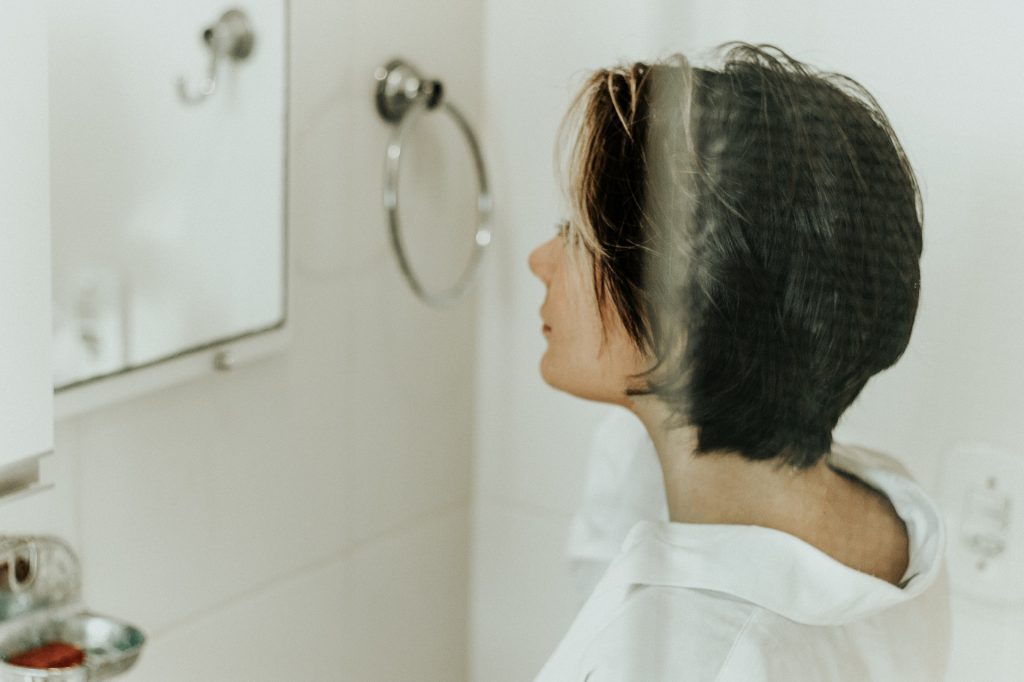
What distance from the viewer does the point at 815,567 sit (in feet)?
2.08

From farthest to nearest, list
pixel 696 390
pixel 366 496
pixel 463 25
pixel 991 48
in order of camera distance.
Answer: pixel 366 496, pixel 463 25, pixel 696 390, pixel 991 48

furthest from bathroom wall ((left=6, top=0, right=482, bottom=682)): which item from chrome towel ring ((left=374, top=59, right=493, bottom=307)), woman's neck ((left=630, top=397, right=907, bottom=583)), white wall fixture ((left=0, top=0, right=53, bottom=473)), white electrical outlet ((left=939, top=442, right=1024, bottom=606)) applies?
white electrical outlet ((left=939, top=442, right=1024, bottom=606))

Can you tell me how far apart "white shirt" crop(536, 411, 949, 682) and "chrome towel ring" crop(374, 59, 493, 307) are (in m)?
0.28

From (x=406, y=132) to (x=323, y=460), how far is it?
0.87 feet

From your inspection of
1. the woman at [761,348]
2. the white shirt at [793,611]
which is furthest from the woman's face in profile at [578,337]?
the white shirt at [793,611]

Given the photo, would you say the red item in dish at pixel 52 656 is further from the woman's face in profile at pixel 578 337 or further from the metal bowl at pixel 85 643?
the woman's face in profile at pixel 578 337

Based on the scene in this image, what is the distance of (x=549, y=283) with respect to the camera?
747 mm

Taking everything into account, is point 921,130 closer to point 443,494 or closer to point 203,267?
point 443,494

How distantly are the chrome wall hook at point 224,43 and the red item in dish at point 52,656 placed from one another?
1.41 feet

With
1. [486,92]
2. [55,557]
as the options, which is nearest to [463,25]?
[486,92]

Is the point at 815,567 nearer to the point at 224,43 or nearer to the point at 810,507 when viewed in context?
the point at 810,507

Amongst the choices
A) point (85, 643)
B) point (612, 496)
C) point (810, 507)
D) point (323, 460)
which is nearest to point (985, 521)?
point (810, 507)

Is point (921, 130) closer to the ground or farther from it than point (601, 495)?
farther from it

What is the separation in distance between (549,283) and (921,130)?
0.81 ft
